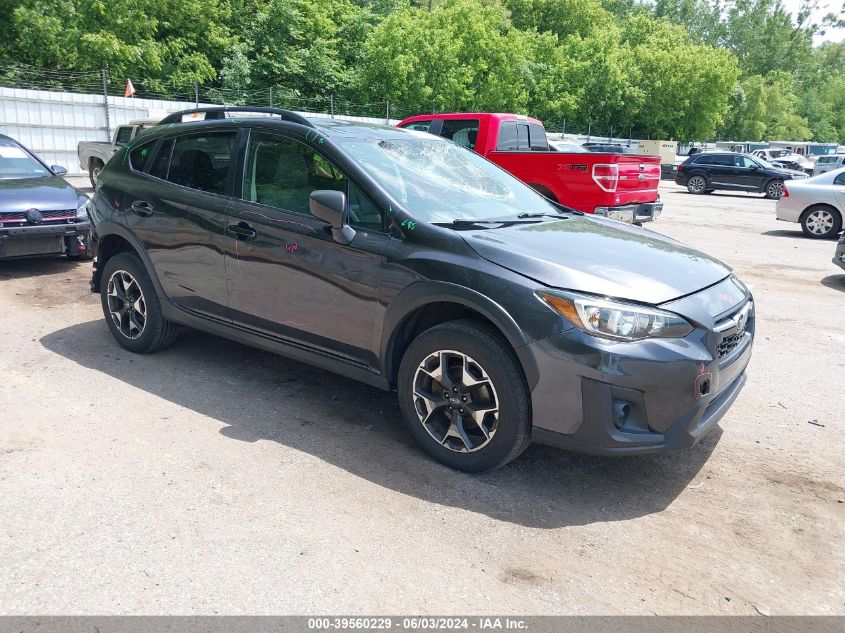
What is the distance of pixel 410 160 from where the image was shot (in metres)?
4.51

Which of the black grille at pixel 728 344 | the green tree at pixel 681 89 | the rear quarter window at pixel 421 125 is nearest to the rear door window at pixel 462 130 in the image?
the rear quarter window at pixel 421 125

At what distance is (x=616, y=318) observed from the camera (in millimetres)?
3287

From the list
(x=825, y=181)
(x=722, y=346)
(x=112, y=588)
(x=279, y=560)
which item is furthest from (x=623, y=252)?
(x=825, y=181)

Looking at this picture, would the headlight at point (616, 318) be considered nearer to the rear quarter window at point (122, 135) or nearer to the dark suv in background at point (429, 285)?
the dark suv in background at point (429, 285)

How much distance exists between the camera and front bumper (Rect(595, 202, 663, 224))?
1090 centimetres

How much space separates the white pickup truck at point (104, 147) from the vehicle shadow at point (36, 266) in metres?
7.18

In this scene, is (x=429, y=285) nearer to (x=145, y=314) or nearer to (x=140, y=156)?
(x=145, y=314)

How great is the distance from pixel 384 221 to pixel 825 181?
519 inches

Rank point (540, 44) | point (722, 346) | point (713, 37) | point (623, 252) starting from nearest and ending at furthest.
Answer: point (722, 346) < point (623, 252) < point (540, 44) < point (713, 37)

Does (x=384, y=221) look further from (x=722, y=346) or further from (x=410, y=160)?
(x=722, y=346)

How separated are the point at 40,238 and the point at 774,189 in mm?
24245

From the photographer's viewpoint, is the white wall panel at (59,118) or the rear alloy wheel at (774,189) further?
the rear alloy wheel at (774,189)

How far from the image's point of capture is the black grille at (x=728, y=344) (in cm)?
353

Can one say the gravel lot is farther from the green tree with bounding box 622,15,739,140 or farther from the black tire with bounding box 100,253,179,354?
the green tree with bounding box 622,15,739,140
